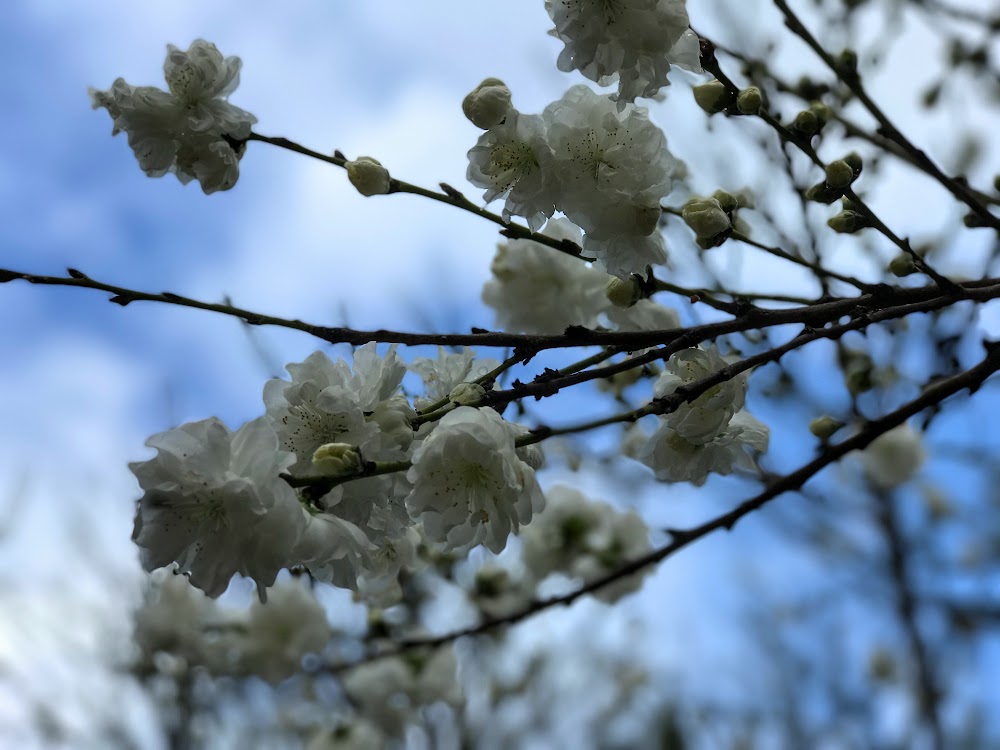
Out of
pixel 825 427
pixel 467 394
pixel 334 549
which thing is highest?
pixel 825 427

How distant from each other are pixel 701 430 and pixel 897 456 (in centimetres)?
203

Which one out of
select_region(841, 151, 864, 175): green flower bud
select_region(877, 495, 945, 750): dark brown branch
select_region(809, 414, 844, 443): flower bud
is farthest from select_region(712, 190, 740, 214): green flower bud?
select_region(877, 495, 945, 750): dark brown branch

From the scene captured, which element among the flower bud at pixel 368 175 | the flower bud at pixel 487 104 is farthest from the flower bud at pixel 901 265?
the flower bud at pixel 368 175

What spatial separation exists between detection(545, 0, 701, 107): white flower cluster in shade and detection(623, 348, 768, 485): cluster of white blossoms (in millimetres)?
320

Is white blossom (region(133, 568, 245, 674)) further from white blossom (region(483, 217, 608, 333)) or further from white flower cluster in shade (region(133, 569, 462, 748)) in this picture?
white blossom (region(483, 217, 608, 333))

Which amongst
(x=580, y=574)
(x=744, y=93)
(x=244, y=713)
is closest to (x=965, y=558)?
(x=580, y=574)

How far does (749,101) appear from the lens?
3.61 feet

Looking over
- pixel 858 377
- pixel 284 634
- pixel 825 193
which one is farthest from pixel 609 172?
pixel 284 634

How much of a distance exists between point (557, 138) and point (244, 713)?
3622 millimetres

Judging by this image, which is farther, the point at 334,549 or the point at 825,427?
the point at 825,427

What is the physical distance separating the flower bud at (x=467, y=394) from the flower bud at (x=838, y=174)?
0.50 meters

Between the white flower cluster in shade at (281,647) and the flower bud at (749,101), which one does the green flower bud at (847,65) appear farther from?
the white flower cluster in shade at (281,647)

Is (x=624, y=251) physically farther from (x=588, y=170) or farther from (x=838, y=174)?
(x=838, y=174)

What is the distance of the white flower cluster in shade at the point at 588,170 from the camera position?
1.03 m
